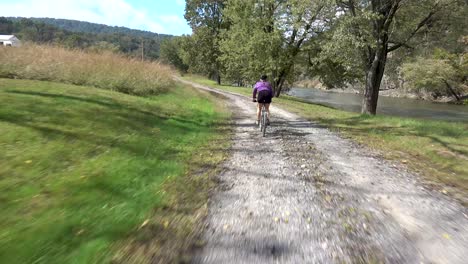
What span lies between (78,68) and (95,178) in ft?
44.7

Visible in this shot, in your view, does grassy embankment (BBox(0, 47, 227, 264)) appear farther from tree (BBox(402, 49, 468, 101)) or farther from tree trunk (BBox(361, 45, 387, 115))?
tree (BBox(402, 49, 468, 101))

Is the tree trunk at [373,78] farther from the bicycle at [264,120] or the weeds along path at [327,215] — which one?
the weeds along path at [327,215]

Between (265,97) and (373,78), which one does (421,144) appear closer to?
(265,97)

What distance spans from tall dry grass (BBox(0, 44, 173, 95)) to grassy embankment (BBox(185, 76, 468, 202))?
10.8 metres

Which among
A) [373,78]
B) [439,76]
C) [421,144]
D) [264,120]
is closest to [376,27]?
[373,78]

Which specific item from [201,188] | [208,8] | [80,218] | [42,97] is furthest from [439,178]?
[208,8]

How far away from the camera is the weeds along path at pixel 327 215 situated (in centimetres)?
384

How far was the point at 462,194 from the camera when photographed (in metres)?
6.25

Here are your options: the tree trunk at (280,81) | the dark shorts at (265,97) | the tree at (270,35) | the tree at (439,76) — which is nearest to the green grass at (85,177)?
the dark shorts at (265,97)

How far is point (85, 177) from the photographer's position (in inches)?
227

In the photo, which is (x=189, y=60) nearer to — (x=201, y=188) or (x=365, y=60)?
(x=365, y=60)

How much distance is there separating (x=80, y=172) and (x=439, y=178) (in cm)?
754

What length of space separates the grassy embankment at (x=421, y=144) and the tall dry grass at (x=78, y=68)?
10.8 m

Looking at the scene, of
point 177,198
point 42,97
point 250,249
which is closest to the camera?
point 250,249
